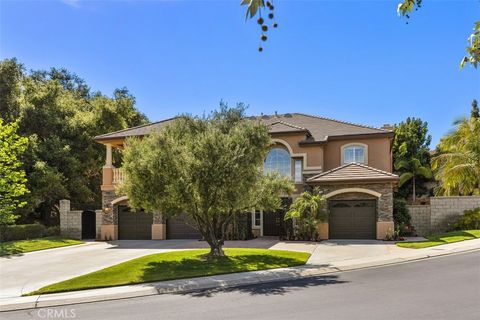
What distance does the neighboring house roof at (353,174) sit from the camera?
79.2 ft

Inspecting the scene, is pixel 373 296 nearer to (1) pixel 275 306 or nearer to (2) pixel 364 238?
(1) pixel 275 306

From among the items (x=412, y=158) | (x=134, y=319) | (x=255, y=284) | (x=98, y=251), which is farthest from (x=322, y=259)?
(x=412, y=158)

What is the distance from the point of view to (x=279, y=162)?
27500mm

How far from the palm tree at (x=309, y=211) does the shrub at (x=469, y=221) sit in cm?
804

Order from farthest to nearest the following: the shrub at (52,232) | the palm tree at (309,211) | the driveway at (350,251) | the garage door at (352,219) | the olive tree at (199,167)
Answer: the shrub at (52,232)
the garage door at (352,219)
the palm tree at (309,211)
the driveway at (350,251)
the olive tree at (199,167)

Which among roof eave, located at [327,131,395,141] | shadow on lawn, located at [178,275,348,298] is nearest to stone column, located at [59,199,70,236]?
roof eave, located at [327,131,395,141]

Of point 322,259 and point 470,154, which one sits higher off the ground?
point 470,154

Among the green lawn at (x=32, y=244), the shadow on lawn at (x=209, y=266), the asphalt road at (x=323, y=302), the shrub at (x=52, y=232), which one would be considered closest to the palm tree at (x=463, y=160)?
the asphalt road at (x=323, y=302)

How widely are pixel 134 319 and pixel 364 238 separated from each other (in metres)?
18.0

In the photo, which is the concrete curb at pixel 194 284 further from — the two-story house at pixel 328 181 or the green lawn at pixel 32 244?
the green lawn at pixel 32 244

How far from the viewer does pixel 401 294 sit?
10.7 meters

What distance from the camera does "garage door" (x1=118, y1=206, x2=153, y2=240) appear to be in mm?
27922

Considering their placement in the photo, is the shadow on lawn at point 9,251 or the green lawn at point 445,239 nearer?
the green lawn at point 445,239

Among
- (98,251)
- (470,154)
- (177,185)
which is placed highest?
(470,154)
